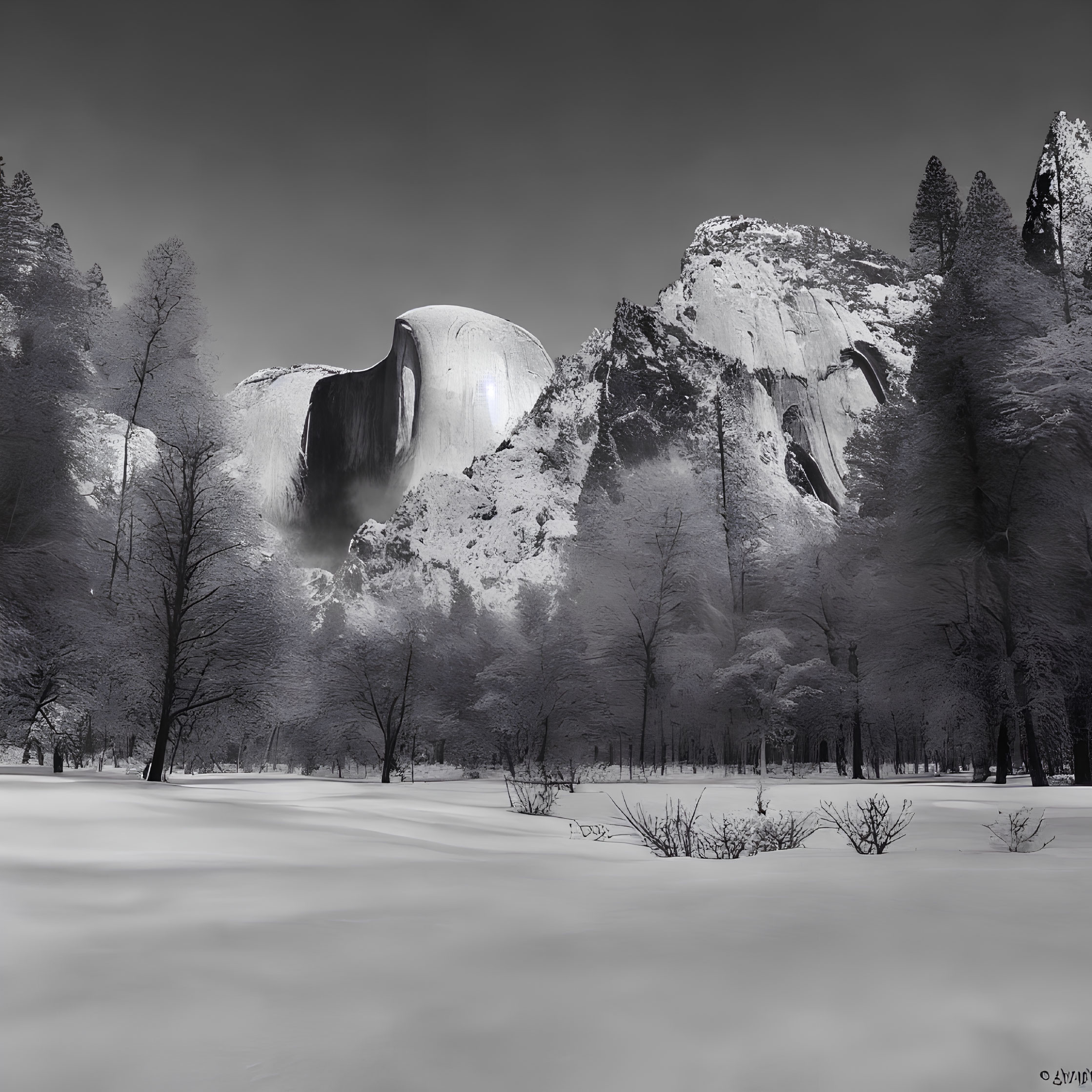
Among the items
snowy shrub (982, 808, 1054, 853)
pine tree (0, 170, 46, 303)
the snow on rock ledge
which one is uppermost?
pine tree (0, 170, 46, 303)

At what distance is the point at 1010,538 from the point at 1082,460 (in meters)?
2.39

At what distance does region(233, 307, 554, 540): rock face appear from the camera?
4719 inches

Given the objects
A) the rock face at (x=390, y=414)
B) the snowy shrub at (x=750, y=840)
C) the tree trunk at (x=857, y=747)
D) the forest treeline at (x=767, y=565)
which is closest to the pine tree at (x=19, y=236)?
the forest treeline at (x=767, y=565)

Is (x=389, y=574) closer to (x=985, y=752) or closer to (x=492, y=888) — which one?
(x=985, y=752)

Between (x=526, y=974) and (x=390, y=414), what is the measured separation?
125m

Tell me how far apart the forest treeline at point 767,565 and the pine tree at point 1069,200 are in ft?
0.26

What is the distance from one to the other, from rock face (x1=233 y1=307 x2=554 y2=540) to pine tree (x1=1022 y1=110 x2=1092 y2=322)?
104304mm

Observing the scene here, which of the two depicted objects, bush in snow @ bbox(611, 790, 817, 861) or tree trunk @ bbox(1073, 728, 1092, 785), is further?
tree trunk @ bbox(1073, 728, 1092, 785)

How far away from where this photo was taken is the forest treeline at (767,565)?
17219 mm

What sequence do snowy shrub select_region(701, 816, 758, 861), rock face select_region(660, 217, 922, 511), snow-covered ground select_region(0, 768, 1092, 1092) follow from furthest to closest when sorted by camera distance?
rock face select_region(660, 217, 922, 511) → snowy shrub select_region(701, 816, 758, 861) → snow-covered ground select_region(0, 768, 1092, 1092)

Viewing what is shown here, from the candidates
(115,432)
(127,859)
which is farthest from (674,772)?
(127,859)

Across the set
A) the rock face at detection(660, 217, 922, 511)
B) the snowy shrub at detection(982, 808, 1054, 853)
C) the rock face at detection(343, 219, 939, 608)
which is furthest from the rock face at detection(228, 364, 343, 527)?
the snowy shrub at detection(982, 808, 1054, 853)

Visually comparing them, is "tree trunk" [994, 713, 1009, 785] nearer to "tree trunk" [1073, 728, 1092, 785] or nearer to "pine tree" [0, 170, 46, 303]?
"tree trunk" [1073, 728, 1092, 785]

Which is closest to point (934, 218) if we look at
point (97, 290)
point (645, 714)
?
point (645, 714)
